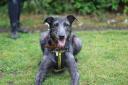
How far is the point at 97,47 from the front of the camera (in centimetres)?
787

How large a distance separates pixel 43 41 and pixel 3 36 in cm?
237

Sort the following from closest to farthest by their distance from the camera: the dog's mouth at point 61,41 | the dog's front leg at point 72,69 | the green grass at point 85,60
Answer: the dog's front leg at point 72,69 < the dog's mouth at point 61,41 < the green grass at point 85,60

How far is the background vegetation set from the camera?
10633 mm

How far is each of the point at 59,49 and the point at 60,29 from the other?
376 mm

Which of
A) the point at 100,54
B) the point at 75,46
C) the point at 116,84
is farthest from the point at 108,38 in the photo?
the point at 116,84

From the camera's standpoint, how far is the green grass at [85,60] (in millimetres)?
6078

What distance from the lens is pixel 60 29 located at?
576cm

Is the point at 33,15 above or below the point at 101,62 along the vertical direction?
→ above

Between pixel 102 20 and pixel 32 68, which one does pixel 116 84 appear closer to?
pixel 32 68

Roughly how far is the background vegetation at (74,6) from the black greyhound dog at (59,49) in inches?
176

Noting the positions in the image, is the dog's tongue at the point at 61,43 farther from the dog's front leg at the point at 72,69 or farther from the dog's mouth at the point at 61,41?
the dog's front leg at the point at 72,69

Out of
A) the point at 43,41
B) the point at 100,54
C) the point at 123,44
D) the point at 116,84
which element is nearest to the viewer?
the point at 116,84

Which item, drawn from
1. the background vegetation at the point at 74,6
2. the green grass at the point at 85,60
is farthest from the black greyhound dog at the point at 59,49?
the background vegetation at the point at 74,6

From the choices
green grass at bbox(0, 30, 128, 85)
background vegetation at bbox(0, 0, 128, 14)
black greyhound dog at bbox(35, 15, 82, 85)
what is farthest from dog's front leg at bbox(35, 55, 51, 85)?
background vegetation at bbox(0, 0, 128, 14)
